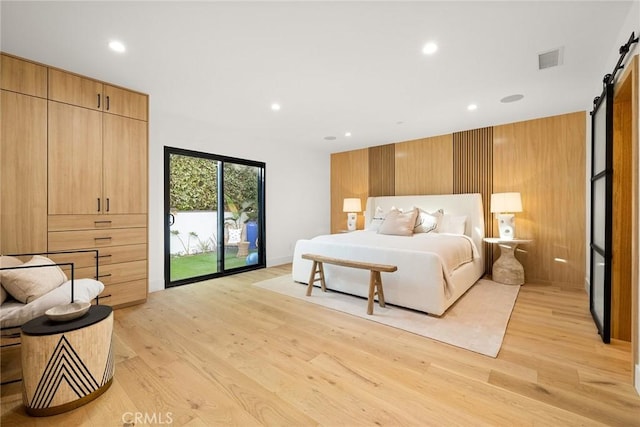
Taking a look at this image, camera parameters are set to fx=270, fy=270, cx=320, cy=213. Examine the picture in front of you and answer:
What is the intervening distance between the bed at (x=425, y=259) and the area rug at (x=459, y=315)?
11 centimetres

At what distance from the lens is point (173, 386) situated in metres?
1.67

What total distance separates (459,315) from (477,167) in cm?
281

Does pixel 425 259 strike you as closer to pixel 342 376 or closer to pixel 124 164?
pixel 342 376

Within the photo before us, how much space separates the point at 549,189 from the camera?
390cm

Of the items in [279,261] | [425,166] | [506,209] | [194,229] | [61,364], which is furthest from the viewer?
[279,261]

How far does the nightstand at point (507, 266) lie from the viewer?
3.85 meters

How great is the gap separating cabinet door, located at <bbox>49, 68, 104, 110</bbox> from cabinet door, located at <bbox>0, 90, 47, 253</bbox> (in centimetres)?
16

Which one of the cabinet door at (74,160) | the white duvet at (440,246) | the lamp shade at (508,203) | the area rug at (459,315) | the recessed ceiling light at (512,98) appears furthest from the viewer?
the lamp shade at (508,203)

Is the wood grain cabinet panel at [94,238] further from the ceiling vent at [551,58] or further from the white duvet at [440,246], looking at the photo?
the ceiling vent at [551,58]

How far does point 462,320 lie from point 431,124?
298 centimetres

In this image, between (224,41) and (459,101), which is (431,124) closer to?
(459,101)

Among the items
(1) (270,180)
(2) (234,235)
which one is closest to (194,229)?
(2) (234,235)

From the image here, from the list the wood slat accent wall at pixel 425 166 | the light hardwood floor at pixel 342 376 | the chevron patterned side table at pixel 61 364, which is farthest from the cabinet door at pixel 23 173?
the wood slat accent wall at pixel 425 166

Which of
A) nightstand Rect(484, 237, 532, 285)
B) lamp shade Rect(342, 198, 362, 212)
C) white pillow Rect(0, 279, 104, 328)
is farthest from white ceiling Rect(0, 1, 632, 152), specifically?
lamp shade Rect(342, 198, 362, 212)
